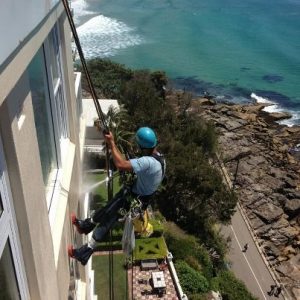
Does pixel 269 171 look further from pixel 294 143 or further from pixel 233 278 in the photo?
pixel 233 278

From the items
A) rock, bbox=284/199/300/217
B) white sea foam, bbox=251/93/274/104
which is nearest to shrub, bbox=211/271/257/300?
rock, bbox=284/199/300/217

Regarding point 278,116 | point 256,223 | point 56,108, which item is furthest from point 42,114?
point 278,116

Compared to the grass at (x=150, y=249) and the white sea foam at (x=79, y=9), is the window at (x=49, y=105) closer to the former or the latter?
the grass at (x=150, y=249)

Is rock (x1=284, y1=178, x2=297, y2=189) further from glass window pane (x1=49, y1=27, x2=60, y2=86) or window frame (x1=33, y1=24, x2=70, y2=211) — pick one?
glass window pane (x1=49, y1=27, x2=60, y2=86)

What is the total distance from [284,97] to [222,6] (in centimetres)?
5193

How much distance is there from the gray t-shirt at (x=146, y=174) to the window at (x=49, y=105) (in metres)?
1.17

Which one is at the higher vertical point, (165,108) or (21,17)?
(21,17)

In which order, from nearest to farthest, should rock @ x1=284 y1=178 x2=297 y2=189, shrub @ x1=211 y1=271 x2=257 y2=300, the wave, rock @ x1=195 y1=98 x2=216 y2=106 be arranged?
1. shrub @ x1=211 y1=271 x2=257 y2=300
2. rock @ x1=284 y1=178 x2=297 y2=189
3. rock @ x1=195 y1=98 x2=216 y2=106
4. the wave

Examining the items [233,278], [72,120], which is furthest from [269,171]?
[72,120]

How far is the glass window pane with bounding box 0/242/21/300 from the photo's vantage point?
11.0ft

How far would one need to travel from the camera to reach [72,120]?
765cm

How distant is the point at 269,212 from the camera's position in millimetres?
36500

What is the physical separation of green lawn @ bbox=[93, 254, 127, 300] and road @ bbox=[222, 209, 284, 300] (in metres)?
11.7

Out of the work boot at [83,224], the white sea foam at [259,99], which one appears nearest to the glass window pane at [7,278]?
the work boot at [83,224]
